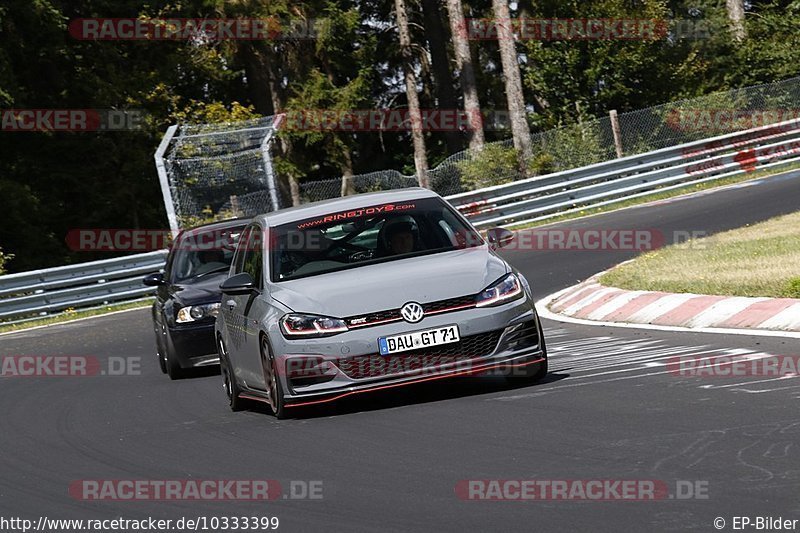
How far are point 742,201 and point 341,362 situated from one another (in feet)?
56.1

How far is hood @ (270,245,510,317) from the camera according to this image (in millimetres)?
9891

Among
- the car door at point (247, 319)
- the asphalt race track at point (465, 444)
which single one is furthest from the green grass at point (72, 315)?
the car door at point (247, 319)

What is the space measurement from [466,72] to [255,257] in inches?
1374

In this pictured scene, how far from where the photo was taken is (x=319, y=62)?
52844 mm

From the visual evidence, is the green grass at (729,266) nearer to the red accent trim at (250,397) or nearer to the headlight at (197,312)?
the headlight at (197,312)

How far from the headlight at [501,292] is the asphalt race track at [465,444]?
0.66m

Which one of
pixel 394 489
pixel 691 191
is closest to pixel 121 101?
pixel 691 191

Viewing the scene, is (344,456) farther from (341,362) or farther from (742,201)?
(742,201)

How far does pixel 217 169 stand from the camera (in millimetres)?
27203

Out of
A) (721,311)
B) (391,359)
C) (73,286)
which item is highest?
(391,359)

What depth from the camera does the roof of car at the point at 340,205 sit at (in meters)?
11.3

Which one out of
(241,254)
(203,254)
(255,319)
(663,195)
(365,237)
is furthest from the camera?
(663,195)

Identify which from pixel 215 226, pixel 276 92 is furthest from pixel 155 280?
pixel 276 92

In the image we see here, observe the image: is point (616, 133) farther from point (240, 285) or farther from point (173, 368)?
point (240, 285)
